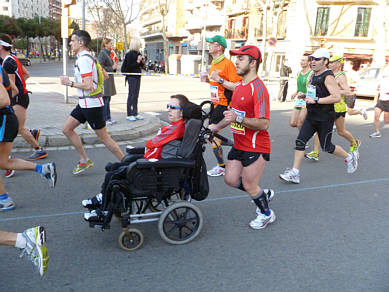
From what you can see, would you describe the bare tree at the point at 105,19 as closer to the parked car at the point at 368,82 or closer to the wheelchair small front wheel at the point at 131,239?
the parked car at the point at 368,82

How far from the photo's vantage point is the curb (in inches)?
260

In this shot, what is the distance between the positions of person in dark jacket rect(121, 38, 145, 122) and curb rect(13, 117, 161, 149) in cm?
43

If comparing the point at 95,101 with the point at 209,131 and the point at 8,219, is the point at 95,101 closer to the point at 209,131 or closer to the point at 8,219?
the point at 8,219

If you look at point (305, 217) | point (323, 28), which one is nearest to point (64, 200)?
point (305, 217)

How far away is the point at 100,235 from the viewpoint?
357 centimetres

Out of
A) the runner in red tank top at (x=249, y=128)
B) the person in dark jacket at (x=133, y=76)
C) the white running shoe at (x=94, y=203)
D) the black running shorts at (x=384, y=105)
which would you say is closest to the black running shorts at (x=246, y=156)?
the runner in red tank top at (x=249, y=128)

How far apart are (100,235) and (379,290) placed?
8.02 feet

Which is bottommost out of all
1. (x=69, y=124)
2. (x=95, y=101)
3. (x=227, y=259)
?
(x=227, y=259)

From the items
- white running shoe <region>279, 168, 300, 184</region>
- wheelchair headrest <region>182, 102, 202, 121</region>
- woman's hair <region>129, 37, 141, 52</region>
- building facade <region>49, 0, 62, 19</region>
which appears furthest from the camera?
building facade <region>49, 0, 62, 19</region>

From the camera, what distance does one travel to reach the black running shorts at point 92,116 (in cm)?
495

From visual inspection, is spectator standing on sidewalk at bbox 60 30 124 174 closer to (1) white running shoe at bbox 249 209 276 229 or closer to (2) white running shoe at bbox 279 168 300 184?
(1) white running shoe at bbox 249 209 276 229

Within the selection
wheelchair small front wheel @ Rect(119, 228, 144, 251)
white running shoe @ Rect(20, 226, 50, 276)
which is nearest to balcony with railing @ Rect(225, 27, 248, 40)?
wheelchair small front wheel @ Rect(119, 228, 144, 251)

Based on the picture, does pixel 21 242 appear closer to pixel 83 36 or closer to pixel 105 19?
pixel 83 36

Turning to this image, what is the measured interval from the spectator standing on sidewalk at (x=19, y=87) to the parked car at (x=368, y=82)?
14.6 meters
